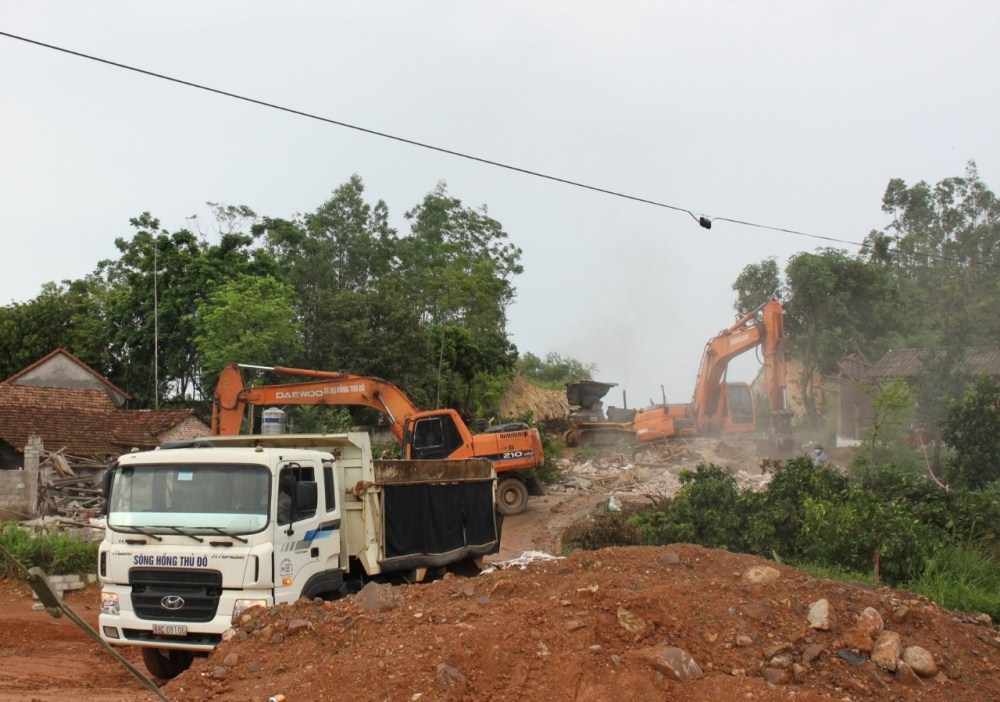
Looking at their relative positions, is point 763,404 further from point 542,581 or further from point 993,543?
point 542,581

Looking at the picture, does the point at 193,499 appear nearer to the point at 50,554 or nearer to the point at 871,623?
the point at 871,623

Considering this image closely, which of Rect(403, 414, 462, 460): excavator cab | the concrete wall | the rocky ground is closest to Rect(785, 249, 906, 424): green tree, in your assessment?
Rect(403, 414, 462, 460): excavator cab

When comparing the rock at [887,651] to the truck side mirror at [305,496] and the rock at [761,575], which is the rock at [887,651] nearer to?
the rock at [761,575]

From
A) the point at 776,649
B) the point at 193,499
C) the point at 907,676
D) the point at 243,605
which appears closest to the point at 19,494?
the point at 193,499

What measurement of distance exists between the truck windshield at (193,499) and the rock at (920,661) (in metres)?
5.60

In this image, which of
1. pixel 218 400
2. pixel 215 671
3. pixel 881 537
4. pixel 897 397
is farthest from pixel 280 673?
pixel 897 397

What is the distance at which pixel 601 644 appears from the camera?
6910 millimetres

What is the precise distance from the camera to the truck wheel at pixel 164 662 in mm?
9008

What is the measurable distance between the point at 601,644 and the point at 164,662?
4.74 m

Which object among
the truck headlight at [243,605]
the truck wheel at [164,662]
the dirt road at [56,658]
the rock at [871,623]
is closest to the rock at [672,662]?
the rock at [871,623]

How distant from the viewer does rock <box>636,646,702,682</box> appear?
6.46 metres

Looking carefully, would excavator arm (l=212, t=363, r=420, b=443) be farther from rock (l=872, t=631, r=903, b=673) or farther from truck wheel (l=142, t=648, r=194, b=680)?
rock (l=872, t=631, r=903, b=673)

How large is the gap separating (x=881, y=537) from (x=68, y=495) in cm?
1583

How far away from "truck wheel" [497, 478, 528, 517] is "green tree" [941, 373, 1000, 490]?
916 cm
